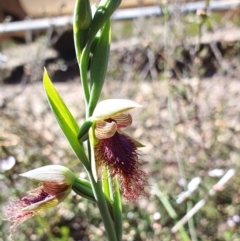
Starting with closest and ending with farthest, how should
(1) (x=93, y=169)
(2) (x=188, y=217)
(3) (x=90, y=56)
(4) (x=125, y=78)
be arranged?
(1) (x=93, y=169), (3) (x=90, y=56), (2) (x=188, y=217), (4) (x=125, y=78)

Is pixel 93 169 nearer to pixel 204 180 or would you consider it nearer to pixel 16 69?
pixel 204 180

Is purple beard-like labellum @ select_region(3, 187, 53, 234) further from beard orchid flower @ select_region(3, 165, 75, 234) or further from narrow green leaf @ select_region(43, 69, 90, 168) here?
narrow green leaf @ select_region(43, 69, 90, 168)

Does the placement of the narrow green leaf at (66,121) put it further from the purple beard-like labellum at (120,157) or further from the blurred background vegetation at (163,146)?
the blurred background vegetation at (163,146)

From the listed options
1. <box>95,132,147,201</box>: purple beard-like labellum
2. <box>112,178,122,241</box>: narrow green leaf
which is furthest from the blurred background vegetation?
<box>95,132,147,201</box>: purple beard-like labellum

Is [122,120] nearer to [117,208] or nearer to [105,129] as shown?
[105,129]

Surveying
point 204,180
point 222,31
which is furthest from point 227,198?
point 222,31

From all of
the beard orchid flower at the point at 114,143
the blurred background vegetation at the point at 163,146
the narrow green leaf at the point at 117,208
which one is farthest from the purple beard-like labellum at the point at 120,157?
the blurred background vegetation at the point at 163,146
